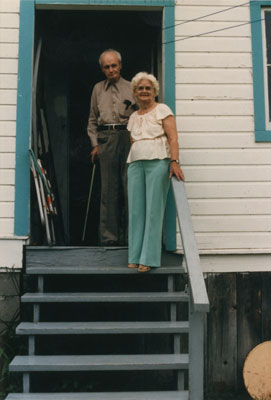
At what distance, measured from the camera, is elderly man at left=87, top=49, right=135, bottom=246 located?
4.50 m

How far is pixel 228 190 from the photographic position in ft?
14.5

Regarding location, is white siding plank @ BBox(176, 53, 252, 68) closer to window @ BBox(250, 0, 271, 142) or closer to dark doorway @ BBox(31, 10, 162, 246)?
window @ BBox(250, 0, 271, 142)

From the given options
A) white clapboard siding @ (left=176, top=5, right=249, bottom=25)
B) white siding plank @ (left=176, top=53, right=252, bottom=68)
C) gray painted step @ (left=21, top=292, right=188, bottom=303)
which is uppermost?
white clapboard siding @ (left=176, top=5, right=249, bottom=25)

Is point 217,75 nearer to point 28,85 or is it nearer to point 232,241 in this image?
point 232,241

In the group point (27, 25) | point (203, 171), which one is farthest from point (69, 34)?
point (203, 171)

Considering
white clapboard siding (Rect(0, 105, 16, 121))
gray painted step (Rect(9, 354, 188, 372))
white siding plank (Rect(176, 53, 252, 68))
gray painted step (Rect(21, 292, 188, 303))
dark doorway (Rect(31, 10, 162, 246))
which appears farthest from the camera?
dark doorway (Rect(31, 10, 162, 246))

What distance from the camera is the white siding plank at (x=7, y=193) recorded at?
4340 mm

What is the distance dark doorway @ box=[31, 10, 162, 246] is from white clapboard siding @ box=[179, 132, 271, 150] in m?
1.83

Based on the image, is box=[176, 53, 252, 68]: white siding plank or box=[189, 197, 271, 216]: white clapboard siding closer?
box=[189, 197, 271, 216]: white clapboard siding

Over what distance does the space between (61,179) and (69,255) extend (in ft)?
7.63

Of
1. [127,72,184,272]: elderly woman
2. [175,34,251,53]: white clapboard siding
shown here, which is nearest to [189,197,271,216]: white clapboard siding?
[127,72,184,272]: elderly woman

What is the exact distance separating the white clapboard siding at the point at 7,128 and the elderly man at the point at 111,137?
2.30 feet

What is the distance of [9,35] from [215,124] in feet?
6.69

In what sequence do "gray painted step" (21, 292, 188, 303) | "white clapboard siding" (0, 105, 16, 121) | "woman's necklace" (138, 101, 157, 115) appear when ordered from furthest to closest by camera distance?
1. "white clapboard siding" (0, 105, 16, 121)
2. "woman's necklace" (138, 101, 157, 115)
3. "gray painted step" (21, 292, 188, 303)
